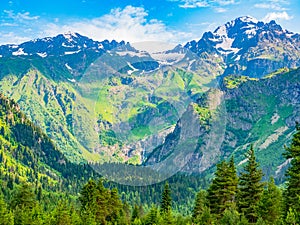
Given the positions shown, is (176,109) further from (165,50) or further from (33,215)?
(33,215)

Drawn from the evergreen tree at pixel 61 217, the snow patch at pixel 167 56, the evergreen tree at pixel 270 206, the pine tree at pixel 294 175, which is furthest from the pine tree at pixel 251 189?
the evergreen tree at pixel 61 217

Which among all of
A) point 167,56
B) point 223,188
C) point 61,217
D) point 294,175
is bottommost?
point 61,217

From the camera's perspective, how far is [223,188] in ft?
213

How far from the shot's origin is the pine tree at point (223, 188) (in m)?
64.1

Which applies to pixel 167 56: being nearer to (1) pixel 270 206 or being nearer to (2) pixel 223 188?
(2) pixel 223 188

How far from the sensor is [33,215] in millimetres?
93688

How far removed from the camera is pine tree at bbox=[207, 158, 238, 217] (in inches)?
2525

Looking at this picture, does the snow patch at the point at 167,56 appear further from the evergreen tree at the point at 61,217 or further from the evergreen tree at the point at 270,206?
the evergreen tree at the point at 61,217

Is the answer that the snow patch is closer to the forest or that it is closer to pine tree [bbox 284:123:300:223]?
the forest

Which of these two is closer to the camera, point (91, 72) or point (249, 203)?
point (249, 203)

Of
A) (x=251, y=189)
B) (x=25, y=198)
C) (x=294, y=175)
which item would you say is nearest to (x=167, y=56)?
(x=251, y=189)

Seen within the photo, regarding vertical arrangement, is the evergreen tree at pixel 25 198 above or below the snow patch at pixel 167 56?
below

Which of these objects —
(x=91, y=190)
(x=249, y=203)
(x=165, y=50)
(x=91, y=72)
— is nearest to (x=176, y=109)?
(x=165, y=50)

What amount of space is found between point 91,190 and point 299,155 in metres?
49.0
